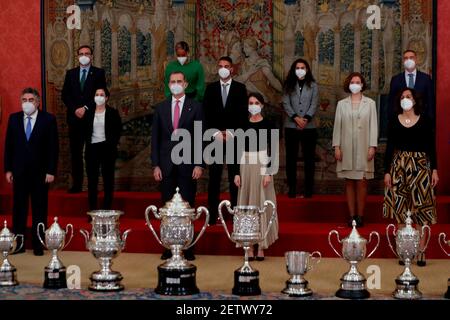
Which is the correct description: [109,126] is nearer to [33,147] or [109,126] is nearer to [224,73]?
[33,147]

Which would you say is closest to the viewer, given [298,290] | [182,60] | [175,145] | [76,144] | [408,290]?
[408,290]

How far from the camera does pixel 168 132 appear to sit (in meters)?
8.40

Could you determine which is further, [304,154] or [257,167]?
[304,154]

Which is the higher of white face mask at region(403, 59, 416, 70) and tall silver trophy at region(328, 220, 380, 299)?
white face mask at region(403, 59, 416, 70)

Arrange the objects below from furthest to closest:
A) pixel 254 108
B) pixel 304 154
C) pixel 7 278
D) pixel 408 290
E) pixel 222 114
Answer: pixel 304 154
pixel 222 114
pixel 254 108
pixel 7 278
pixel 408 290

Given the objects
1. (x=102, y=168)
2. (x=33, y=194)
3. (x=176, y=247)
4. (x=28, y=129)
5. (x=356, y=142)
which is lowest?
(x=176, y=247)

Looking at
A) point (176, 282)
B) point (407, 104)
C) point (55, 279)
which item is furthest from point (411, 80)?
point (55, 279)

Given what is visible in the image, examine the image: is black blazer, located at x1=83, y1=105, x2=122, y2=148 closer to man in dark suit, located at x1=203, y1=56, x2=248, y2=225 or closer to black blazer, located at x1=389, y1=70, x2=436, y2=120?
man in dark suit, located at x1=203, y1=56, x2=248, y2=225

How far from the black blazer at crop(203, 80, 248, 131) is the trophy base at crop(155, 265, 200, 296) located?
8.42 feet

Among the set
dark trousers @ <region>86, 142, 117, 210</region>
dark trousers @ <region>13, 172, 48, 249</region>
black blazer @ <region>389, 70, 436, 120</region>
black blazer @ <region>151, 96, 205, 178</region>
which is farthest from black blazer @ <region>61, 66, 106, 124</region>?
black blazer @ <region>389, 70, 436, 120</region>

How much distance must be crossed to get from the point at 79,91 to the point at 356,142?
320cm

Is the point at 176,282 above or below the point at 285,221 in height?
below

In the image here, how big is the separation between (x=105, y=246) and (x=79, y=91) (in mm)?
3676

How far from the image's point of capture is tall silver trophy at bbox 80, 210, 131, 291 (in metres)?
6.81
